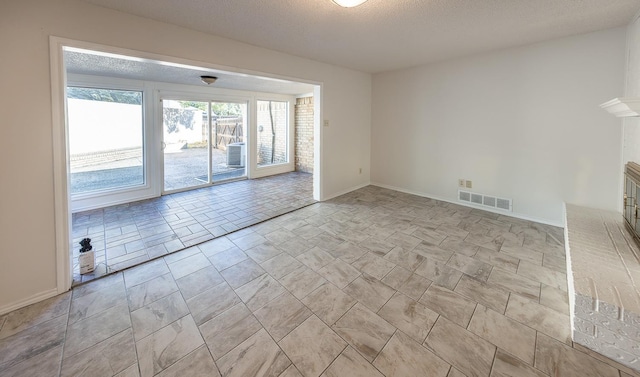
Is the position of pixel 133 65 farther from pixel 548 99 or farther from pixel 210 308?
pixel 548 99

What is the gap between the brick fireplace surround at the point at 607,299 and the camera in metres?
1.52

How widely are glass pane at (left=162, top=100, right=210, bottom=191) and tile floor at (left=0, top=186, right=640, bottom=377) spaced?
3.31 meters

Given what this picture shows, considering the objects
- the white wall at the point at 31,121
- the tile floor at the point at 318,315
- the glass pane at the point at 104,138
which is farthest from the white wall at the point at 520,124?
the glass pane at the point at 104,138

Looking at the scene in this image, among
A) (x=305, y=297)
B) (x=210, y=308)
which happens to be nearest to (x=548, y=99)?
(x=305, y=297)

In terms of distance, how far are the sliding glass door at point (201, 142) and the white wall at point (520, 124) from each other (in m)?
3.73

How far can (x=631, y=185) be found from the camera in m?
2.37

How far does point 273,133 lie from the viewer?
759 centimetres

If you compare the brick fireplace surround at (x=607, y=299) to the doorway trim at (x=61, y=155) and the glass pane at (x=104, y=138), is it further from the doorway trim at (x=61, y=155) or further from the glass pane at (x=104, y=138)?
the glass pane at (x=104, y=138)

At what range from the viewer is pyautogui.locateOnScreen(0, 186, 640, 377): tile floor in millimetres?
1545

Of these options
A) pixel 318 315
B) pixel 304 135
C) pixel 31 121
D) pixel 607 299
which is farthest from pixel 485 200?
pixel 31 121

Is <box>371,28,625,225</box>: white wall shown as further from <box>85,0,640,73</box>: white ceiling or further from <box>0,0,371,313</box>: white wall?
<box>0,0,371,313</box>: white wall

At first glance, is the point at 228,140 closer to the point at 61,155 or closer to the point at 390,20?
the point at 61,155

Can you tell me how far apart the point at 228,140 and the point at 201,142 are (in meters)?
0.76

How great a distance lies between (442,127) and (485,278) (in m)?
3.01
